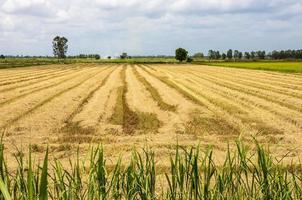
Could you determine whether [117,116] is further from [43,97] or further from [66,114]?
[43,97]

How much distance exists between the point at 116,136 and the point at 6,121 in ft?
16.3

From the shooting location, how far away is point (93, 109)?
19.9 metres

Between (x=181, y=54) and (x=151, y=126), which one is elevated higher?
(x=151, y=126)

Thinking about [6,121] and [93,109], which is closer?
[6,121]

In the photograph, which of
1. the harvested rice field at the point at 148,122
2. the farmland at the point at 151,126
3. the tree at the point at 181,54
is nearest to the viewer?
the farmland at the point at 151,126

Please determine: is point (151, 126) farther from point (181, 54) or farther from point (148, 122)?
point (181, 54)

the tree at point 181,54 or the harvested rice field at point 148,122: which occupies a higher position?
the harvested rice field at point 148,122

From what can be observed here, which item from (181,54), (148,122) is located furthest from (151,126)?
(181,54)

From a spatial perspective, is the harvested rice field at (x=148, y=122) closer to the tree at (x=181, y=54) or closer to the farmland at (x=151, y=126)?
the farmland at (x=151, y=126)

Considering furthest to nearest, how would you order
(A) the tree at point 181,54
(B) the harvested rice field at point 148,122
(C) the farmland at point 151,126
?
1. (A) the tree at point 181,54
2. (B) the harvested rice field at point 148,122
3. (C) the farmland at point 151,126

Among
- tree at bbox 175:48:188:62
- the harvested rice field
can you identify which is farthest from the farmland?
tree at bbox 175:48:188:62

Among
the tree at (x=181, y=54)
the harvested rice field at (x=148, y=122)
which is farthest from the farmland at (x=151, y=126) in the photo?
the tree at (x=181, y=54)

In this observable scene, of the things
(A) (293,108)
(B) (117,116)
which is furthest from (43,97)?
(A) (293,108)

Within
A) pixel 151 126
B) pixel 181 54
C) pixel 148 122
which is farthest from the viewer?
pixel 181 54
